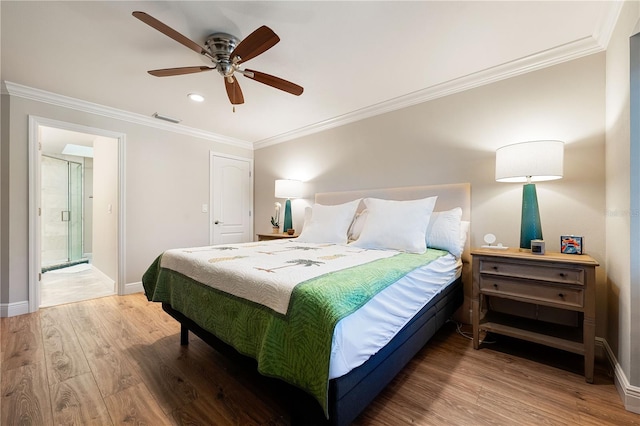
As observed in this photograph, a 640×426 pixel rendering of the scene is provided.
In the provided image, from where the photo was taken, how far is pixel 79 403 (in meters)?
1.44

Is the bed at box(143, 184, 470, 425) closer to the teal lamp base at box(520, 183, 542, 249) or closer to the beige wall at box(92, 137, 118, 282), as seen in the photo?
the teal lamp base at box(520, 183, 542, 249)

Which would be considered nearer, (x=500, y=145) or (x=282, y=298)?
(x=282, y=298)

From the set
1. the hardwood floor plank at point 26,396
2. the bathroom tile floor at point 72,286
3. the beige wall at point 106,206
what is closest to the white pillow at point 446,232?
the hardwood floor plank at point 26,396

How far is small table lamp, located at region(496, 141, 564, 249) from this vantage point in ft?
5.97

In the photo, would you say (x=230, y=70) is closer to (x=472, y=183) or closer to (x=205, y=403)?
(x=205, y=403)

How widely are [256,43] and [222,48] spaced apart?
1.56 feet

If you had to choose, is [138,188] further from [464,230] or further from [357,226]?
[464,230]

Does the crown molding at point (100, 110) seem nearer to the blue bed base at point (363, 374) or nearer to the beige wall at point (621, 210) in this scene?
the blue bed base at point (363, 374)

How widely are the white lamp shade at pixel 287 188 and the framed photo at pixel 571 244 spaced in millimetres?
2992

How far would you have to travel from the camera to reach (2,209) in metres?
2.68

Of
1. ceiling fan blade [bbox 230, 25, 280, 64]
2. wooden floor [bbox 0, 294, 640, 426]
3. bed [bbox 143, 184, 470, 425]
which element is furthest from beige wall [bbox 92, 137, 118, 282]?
ceiling fan blade [bbox 230, 25, 280, 64]

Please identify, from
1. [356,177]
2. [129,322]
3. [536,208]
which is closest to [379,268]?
[536,208]

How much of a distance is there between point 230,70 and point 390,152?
1909mm

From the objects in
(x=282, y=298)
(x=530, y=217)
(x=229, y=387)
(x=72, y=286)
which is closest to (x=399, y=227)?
(x=530, y=217)
